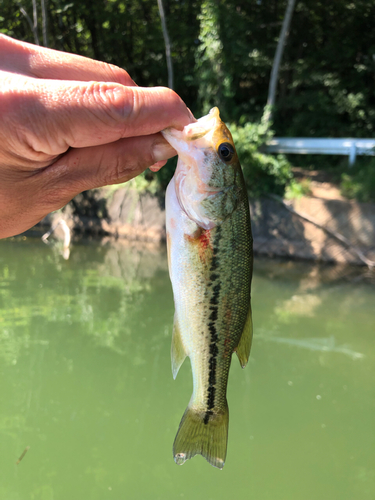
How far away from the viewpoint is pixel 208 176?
1.78 m

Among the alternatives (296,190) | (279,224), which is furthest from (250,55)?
(279,224)

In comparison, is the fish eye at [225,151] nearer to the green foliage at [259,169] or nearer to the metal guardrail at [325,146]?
the green foliage at [259,169]

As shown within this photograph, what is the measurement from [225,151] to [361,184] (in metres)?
9.88

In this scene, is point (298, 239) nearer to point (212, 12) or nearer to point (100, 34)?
point (212, 12)

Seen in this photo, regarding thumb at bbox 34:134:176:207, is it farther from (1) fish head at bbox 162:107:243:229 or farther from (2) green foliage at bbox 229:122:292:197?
(2) green foliage at bbox 229:122:292:197

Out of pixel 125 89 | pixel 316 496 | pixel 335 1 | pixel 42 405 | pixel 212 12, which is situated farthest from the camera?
pixel 335 1

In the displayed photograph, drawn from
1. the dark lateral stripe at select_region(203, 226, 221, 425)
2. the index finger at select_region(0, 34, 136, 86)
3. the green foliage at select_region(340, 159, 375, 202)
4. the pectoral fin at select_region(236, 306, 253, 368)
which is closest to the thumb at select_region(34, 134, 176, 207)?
the index finger at select_region(0, 34, 136, 86)

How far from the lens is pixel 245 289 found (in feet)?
6.03

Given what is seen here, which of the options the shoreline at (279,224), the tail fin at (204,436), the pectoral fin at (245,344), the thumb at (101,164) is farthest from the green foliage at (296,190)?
the thumb at (101,164)

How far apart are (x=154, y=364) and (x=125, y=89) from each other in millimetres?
4709

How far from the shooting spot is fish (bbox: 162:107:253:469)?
5.79ft

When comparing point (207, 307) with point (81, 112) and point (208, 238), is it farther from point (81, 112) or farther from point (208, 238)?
point (81, 112)

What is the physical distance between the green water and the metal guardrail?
17.3ft


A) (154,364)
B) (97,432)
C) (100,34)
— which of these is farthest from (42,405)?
(100,34)
